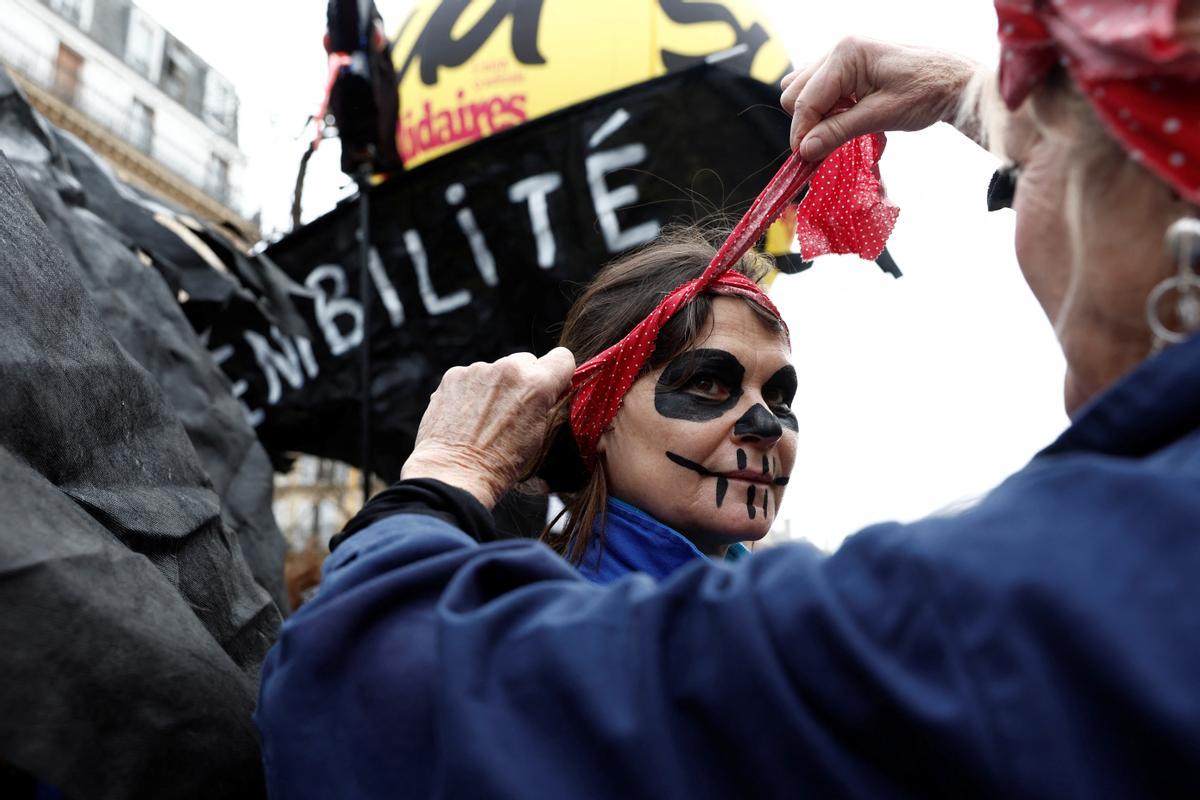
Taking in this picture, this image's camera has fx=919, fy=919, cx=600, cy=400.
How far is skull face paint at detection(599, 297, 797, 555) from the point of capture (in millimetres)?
1738

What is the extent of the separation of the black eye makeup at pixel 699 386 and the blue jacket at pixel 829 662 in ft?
3.00

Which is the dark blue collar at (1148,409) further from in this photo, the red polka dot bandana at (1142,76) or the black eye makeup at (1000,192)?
the black eye makeup at (1000,192)

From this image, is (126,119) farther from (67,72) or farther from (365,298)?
(365,298)

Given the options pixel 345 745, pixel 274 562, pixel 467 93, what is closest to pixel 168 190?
pixel 467 93

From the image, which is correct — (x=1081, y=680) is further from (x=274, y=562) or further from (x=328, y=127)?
(x=328, y=127)

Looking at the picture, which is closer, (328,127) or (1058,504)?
(1058,504)

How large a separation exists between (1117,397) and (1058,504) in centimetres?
12

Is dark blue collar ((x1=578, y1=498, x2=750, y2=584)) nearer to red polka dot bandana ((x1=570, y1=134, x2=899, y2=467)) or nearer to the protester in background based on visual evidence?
red polka dot bandana ((x1=570, y1=134, x2=899, y2=467))

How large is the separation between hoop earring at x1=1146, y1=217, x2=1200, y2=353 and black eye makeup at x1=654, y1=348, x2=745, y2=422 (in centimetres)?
104

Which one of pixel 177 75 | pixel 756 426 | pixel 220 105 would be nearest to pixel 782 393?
pixel 756 426

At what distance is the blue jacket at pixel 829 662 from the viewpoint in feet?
1.98

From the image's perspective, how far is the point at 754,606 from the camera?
0.72 meters

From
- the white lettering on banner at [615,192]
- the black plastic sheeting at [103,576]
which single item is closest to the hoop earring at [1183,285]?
the black plastic sheeting at [103,576]

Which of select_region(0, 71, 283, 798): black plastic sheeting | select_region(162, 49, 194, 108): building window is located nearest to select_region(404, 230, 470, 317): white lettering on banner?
select_region(0, 71, 283, 798): black plastic sheeting
